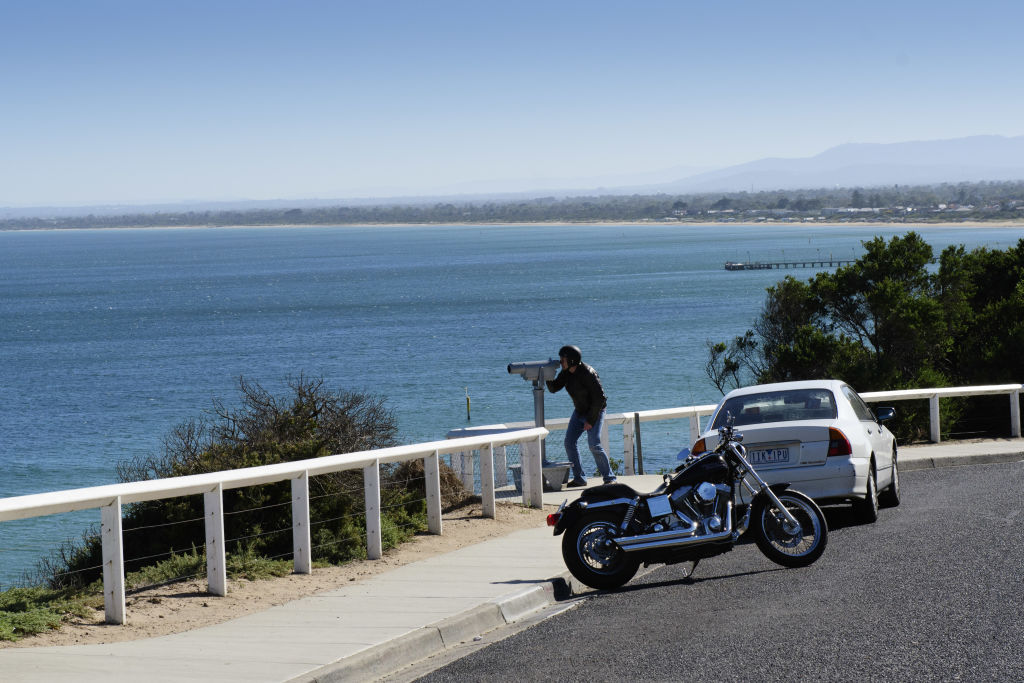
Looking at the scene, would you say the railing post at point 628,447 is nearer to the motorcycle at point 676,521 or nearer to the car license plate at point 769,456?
the car license plate at point 769,456

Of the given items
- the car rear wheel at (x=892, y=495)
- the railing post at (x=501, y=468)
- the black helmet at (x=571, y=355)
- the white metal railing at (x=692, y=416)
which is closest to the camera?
the car rear wheel at (x=892, y=495)

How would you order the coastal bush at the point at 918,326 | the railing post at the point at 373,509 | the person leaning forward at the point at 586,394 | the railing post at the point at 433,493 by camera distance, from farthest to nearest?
the coastal bush at the point at 918,326 → the person leaning forward at the point at 586,394 → the railing post at the point at 433,493 → the railing post at the point at 373,509

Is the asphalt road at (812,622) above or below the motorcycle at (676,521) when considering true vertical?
below

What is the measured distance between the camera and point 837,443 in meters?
11.2

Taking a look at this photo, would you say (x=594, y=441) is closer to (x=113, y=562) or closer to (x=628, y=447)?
(x=628, y=447)

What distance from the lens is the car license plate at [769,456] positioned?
11211 millimetres

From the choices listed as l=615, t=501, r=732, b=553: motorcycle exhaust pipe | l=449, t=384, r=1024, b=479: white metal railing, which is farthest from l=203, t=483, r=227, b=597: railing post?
l=449, t=384, r=1024, b=479: white metal railing

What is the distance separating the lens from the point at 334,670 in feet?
21.7

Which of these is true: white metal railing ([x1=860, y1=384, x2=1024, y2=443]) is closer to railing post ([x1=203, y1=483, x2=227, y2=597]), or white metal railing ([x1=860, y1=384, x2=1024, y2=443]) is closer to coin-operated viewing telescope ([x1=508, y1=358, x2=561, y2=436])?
coin-operated viewing telescope ([x1=508, y1=358, x2=561, y2=436])

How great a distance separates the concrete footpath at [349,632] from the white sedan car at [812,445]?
7.39ft

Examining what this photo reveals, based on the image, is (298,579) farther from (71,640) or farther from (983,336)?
(983,336)

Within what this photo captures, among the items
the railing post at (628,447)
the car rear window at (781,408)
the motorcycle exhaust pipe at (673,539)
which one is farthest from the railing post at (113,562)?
the railing post at (628,447)

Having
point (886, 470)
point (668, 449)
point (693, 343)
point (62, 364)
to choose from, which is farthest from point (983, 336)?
point (62, 364)

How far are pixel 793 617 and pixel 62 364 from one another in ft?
257
